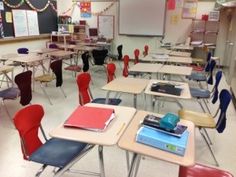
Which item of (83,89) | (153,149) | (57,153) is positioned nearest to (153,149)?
(153,149)

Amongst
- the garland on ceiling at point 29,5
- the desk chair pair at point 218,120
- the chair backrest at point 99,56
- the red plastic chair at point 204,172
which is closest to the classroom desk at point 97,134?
the red plastic chair at point 204,172

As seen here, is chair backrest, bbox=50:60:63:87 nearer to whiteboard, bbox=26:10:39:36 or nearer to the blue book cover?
the blue book cover

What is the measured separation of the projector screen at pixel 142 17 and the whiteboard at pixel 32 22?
3.03 metres

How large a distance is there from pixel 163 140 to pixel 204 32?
23.0 ft

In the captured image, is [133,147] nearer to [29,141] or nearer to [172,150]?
[172,150]

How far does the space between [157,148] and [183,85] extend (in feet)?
5.85

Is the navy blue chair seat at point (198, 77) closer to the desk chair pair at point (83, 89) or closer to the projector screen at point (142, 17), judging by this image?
the desk chair pair at point (83, 89)

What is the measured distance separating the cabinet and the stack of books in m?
Result: 6.43

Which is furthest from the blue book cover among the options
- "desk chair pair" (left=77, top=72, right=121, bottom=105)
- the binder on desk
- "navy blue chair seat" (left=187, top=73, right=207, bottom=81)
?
"navy blue chair seat" (left=187, top=73, right=207, bottom=81)

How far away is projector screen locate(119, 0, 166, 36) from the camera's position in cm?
802

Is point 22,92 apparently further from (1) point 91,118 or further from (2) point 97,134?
(2) point 97,134

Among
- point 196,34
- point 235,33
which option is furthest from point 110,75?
point 196,34

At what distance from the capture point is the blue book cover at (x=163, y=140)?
4.68 ft

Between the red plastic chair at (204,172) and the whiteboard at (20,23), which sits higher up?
the whiteboard at (20,23)
